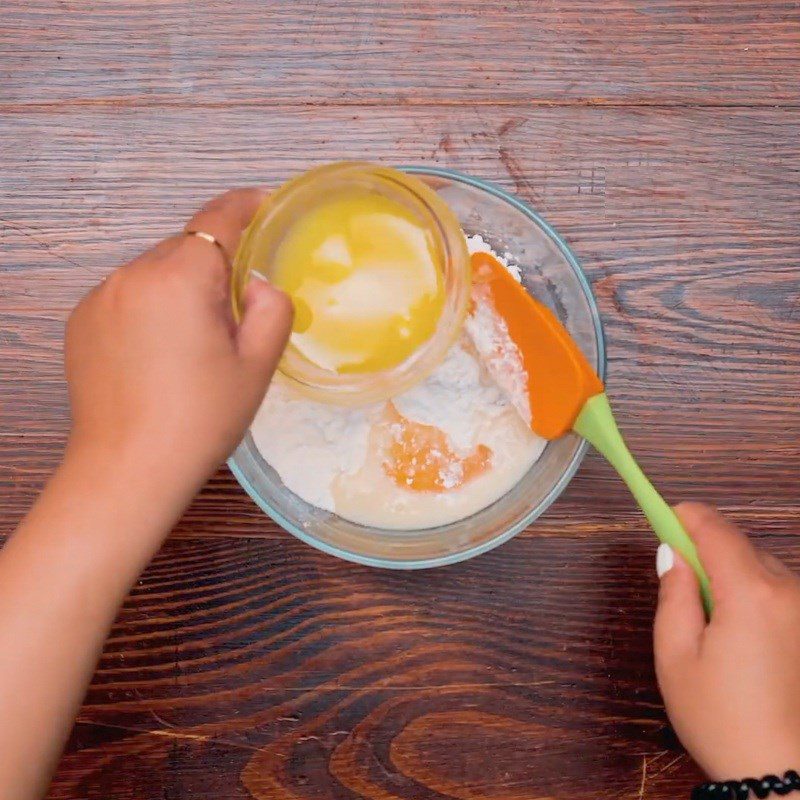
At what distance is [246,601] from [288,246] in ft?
1.10

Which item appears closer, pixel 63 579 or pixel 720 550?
pixel 63 579

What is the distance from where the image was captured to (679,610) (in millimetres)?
681

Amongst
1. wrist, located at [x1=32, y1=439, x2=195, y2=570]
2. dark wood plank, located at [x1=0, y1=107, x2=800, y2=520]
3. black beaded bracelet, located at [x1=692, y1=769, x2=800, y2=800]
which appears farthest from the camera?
dark wood plank, located at [x1=0, y1=107, x2=800, y2=520]

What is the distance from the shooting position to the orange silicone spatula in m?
0.69

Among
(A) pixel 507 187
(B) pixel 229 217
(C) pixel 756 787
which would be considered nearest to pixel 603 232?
(A) pixel 507 187

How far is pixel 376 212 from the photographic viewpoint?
2.24 feet

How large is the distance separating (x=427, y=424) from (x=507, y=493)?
0.10m

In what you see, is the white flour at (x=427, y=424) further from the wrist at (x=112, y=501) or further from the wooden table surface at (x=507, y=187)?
the wrist at (x=112, y=501)

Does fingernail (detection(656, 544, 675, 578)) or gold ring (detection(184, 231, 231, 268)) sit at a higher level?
gold ring (detection(184, 231, 231, 268))

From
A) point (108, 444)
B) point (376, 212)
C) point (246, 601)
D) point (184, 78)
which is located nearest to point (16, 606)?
point (108, 444)

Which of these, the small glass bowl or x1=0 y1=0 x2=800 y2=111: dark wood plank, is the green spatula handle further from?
x1=0 y1=0 x2=800 y2=111: dark wood plank

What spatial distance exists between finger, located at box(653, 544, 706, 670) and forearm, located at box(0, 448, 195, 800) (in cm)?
38

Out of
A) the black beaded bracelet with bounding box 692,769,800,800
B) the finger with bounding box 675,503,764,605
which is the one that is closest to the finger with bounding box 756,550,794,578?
the finger with bounding box 675,503,764,605

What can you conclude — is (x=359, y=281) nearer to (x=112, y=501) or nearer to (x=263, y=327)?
(x=263, y=327)
